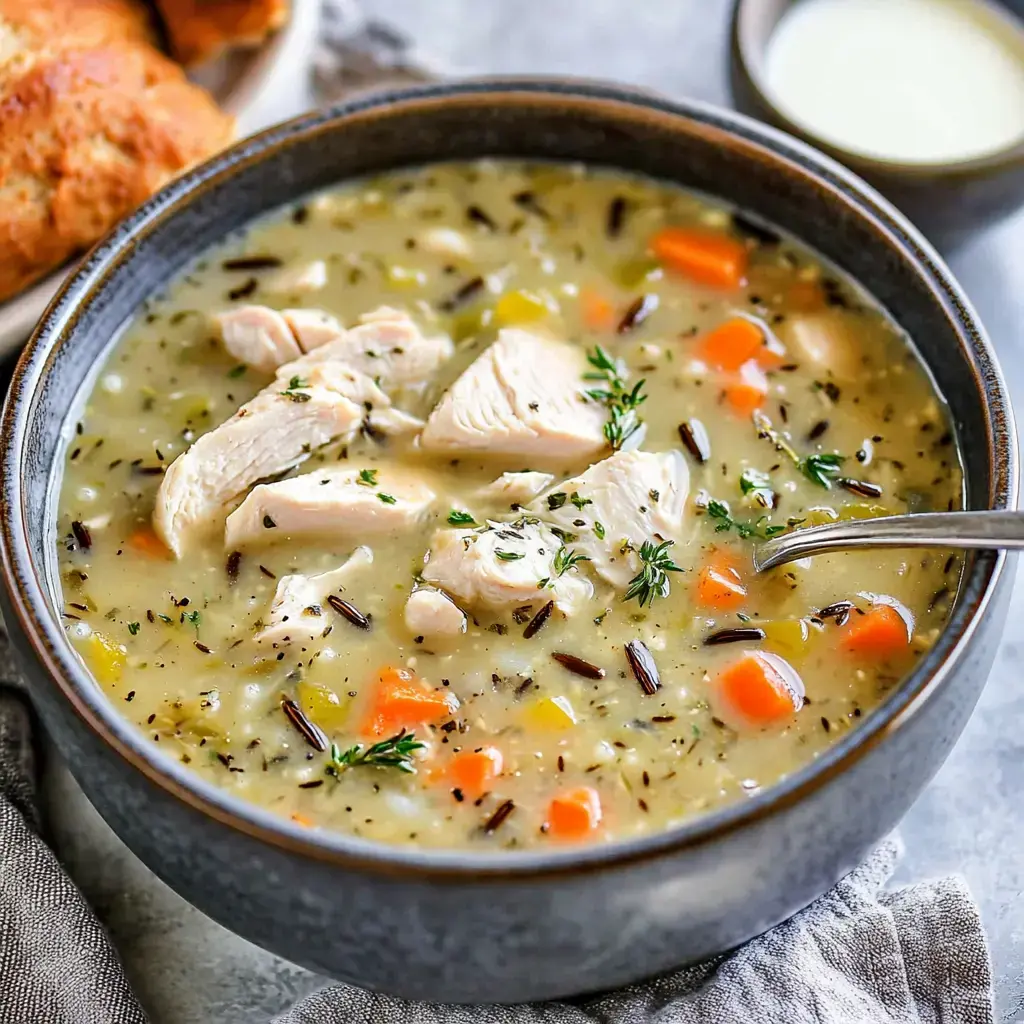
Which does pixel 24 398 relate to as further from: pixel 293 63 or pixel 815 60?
pixel 815 60

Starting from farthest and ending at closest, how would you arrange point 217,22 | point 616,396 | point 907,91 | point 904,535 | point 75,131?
point 907,91, point 217,22, point 75,131, point 616,396, point 904,535

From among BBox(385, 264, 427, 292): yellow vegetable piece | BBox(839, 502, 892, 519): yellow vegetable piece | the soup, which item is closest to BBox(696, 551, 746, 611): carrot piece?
the soup

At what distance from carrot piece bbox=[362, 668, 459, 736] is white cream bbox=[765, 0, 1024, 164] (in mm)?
1761

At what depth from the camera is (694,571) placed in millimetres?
2418

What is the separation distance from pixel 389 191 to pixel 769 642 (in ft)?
4.37

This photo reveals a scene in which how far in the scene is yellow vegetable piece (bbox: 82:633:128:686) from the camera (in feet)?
7.62

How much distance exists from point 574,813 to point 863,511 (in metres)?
0.77

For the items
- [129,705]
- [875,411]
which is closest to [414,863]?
[129,705]

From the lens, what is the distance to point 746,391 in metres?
2.67

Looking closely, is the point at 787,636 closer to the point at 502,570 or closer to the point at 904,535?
the point at 904,535

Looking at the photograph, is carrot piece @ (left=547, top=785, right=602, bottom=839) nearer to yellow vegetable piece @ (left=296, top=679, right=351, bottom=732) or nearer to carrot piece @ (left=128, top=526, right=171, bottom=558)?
yellow vegetable piece @ (left=296, top=679, right=351, bottom=732)

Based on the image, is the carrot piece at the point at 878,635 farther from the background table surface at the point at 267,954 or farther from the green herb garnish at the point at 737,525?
the background table surface at the point at 267,954

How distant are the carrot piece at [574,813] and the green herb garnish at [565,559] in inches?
15.8

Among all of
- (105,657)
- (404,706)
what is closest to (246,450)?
(105,657)
